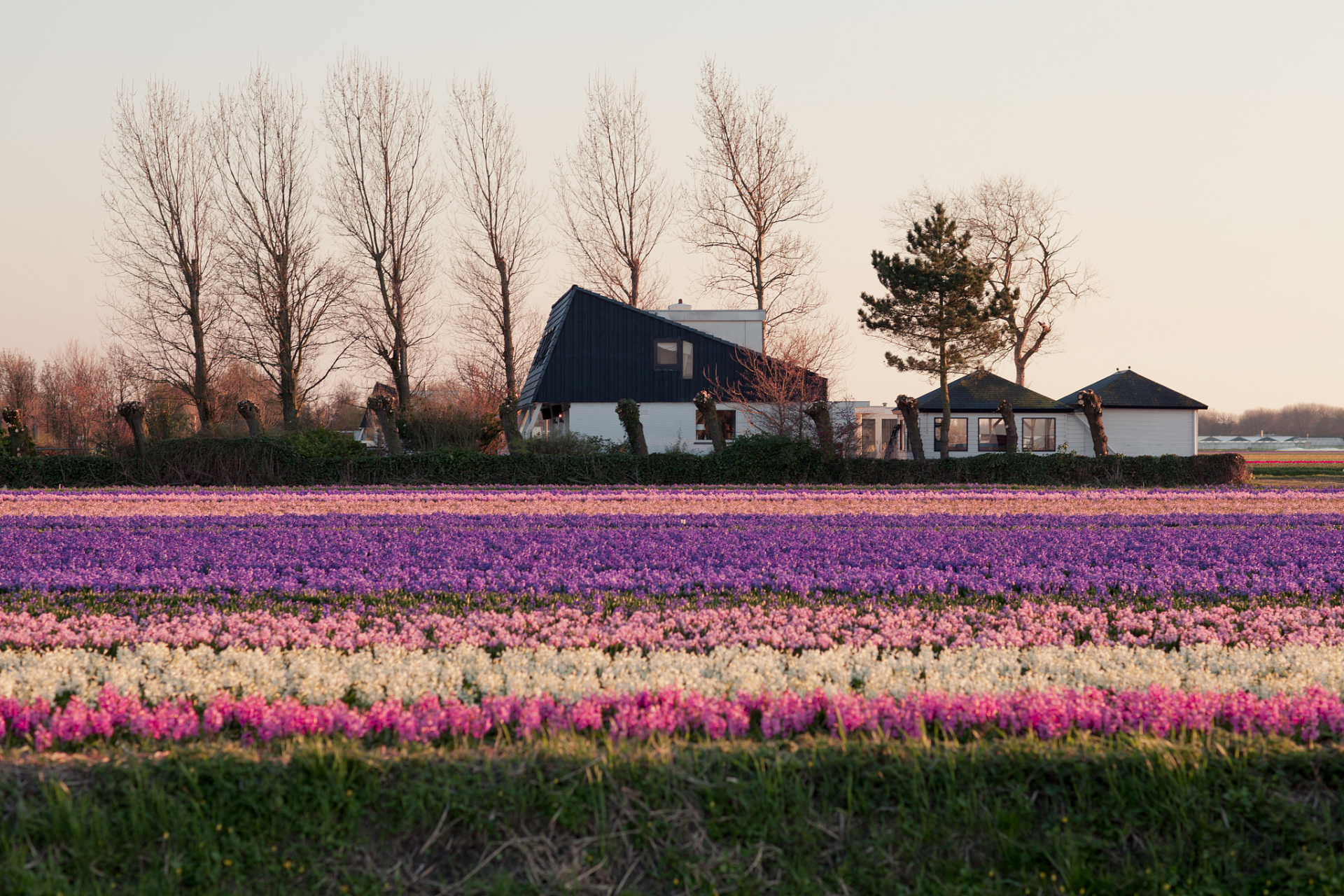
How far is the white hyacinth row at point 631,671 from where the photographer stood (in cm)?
539

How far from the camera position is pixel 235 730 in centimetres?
486

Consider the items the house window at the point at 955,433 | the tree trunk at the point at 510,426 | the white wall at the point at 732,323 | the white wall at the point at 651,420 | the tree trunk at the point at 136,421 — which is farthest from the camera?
the house window at the point at 955,433

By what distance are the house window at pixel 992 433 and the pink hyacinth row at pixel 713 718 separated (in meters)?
44.2

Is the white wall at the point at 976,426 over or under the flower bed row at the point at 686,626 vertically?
over

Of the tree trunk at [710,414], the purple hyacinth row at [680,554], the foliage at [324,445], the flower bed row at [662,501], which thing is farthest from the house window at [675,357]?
the purple hyacinth row at [680,554]

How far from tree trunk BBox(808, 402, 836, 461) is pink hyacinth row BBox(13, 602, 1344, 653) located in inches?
698

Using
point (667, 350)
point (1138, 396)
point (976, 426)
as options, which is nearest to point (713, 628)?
point (667, 350)

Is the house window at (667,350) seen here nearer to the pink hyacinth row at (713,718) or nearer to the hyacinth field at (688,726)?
the hyacinth field at (688,726)

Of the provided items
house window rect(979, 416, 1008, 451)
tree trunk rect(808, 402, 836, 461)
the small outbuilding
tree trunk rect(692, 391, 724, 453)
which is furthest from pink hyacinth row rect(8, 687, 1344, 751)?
the small outbuilding

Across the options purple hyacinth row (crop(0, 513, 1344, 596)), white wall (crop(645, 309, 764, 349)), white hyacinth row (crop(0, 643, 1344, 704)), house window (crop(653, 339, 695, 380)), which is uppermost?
white wall (crop(645, 309, 764, 349))

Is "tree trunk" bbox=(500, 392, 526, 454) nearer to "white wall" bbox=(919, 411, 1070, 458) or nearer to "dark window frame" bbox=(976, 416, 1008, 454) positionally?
"white wall" bbox=(919, 411, 1070, 458)

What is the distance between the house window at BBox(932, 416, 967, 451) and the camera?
1825 inches

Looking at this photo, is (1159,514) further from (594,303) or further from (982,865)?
(594,303)

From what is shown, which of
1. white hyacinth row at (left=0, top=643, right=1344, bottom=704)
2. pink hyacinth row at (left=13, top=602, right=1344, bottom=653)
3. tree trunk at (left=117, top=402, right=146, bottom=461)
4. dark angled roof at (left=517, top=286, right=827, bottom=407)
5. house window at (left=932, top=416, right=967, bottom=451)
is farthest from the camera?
house window at (left=932, top=416, right=967, bottom=451)
